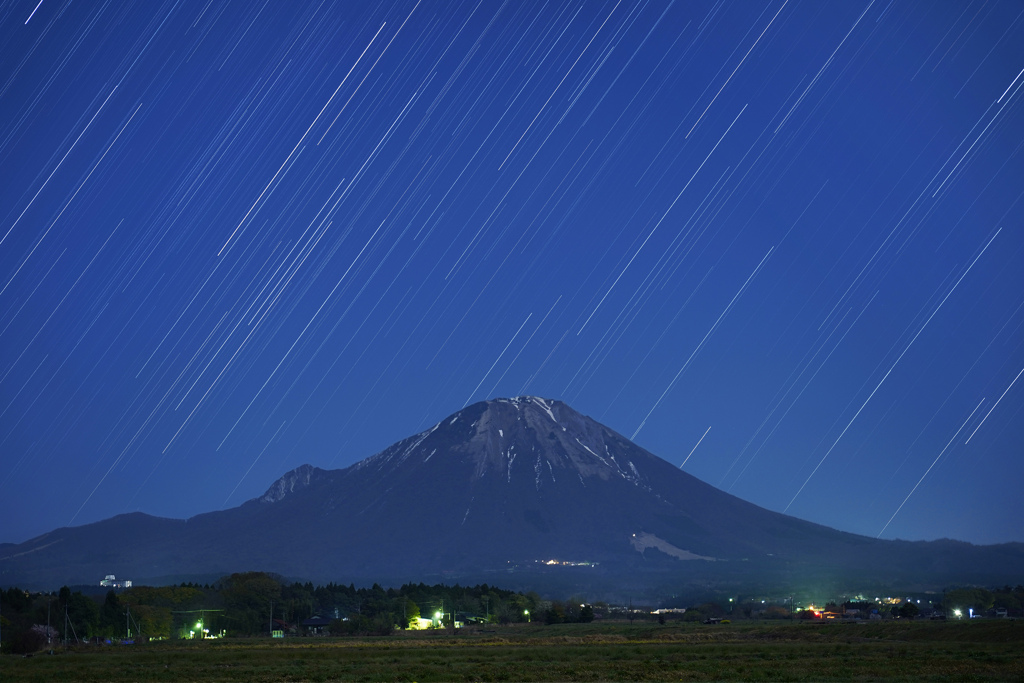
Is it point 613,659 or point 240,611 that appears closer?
point 613,659

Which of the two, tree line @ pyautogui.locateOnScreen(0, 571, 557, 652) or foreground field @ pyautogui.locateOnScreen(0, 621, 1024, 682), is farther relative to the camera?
tree line @ pyautogui.locateOnScreen(0, 571, 557, 652)

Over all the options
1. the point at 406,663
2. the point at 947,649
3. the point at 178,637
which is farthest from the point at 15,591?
the point at 947,649

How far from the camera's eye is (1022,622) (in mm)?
80625

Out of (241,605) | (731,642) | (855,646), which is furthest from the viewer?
(241,605)

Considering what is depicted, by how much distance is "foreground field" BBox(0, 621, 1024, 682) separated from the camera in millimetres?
48859

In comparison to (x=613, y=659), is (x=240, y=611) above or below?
below

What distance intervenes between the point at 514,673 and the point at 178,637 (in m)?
74.7

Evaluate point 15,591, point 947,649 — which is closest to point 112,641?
point 15,591

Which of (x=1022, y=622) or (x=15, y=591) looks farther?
(x=15, y=591)

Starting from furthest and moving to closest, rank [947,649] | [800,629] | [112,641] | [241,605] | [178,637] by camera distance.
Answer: [241,605], [178,637], [112,641], [800,629], [947,649]

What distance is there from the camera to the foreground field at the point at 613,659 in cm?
4886

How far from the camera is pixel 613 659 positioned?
59281 millimetres

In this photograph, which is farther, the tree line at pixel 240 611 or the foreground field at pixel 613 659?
the tree line at pixel 240 611

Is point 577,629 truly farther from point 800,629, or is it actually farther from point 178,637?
point 178,637
